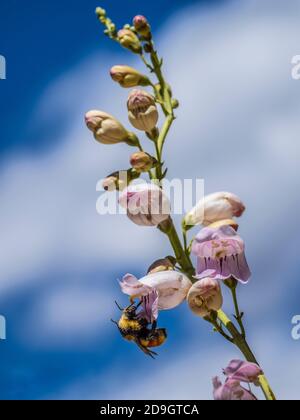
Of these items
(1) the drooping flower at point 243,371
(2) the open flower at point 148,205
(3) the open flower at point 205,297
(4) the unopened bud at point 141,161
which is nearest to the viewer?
(1) the drooping flower at point 243,371

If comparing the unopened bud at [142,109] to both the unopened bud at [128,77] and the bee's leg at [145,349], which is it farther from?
the bee's leg at [145,349]

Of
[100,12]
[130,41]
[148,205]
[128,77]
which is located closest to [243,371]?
[148,205]

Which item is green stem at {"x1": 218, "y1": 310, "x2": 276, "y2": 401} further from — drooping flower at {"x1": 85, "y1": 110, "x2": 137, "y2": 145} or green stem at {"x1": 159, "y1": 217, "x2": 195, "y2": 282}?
drooping flower at {"x1": 85, "y1": 110, "x2": 137, "y2": 145}

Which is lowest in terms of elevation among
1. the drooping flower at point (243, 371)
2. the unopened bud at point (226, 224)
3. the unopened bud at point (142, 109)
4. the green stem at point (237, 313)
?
the drooping flower at point (243, 371)

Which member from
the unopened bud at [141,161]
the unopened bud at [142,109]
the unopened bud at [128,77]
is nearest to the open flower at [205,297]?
the unopened bud at [141,161]
